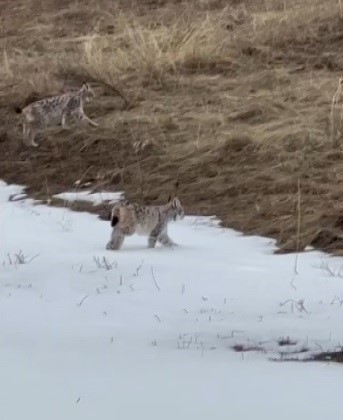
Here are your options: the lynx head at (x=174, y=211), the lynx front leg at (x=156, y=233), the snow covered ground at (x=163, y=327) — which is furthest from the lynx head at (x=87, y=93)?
the lynx front leg at (x=156, y=233)

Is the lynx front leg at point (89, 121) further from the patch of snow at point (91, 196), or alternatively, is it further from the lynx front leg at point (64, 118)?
the patch of snow at point (91, 196)

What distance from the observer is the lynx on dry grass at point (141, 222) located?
1023 cm

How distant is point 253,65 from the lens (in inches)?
701

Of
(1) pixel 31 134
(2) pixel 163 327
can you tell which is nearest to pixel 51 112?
(1) pixel 31 134

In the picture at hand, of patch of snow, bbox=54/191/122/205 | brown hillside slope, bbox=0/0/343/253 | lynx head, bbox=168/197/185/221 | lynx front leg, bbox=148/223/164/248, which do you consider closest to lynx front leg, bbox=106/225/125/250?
lynx front leg, bbox=148/223/164/248

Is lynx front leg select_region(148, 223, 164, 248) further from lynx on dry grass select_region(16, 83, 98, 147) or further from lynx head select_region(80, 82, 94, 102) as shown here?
lynx head select_region(80, 82, 94, 102)

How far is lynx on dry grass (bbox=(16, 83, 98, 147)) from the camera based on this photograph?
1581cm

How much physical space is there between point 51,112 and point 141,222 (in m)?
6.00

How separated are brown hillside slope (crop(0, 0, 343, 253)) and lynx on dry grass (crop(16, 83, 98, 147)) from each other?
22 cm

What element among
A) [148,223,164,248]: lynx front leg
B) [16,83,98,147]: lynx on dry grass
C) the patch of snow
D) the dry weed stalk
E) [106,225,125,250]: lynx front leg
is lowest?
[16,83,98,147]: lynx on dry grass

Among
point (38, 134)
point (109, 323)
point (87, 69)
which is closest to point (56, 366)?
point (109, 323)

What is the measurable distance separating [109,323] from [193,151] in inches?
261

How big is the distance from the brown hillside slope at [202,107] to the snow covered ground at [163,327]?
52.1 inches

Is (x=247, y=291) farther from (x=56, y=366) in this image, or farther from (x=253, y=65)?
(x=253, y=65)
